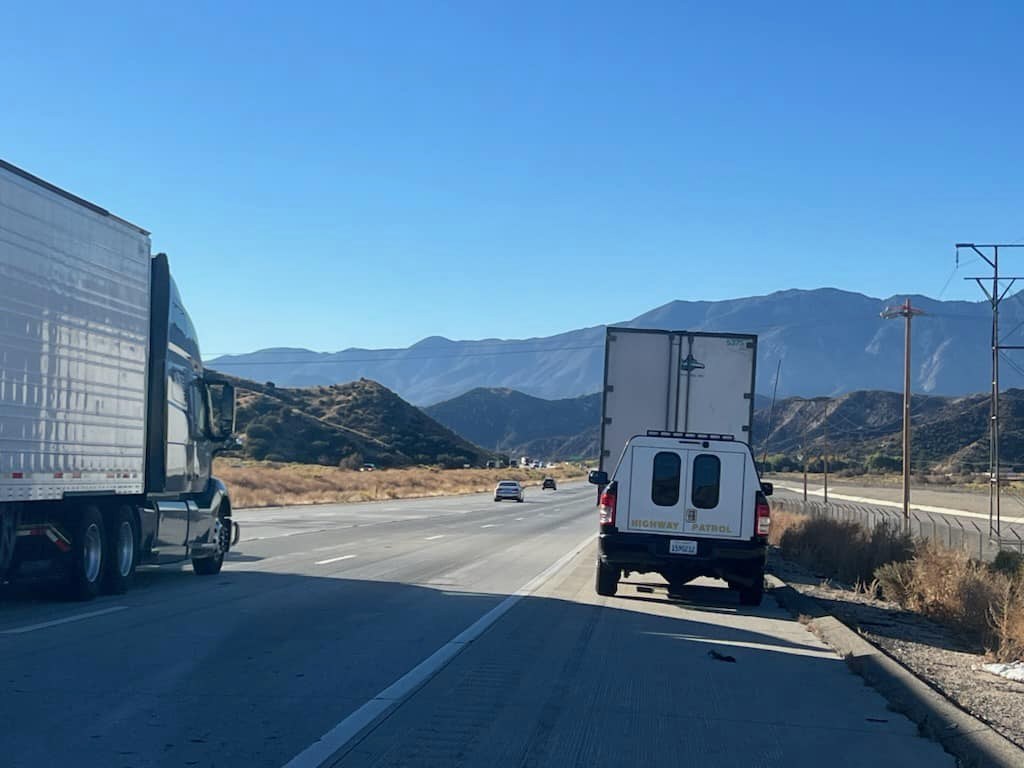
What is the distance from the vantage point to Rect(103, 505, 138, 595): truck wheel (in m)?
15.0

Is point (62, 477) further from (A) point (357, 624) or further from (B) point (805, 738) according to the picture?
(B) point (805, 738)

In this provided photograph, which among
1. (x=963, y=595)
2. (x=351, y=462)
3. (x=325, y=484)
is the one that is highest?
(x=963, y=595)

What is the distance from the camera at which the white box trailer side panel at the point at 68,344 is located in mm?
12602

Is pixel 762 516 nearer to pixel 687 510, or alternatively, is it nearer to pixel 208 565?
pixel 687 510

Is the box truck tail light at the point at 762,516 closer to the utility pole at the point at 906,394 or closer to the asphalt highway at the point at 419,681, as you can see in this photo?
the asphalt highway at the point at 419,681

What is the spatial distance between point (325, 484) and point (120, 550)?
55.7 m

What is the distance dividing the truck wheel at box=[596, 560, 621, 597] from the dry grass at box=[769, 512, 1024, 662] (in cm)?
425

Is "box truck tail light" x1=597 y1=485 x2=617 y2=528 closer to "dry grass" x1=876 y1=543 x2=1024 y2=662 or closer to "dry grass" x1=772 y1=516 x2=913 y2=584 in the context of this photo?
"dry grass" x1=876 y1=543 x2=1024 y2=662

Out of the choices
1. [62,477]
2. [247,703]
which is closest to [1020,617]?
[247,703]

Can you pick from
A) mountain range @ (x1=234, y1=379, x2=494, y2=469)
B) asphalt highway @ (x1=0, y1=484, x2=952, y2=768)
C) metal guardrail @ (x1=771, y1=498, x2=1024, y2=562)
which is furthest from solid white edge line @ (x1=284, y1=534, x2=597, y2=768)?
mountain range @ (x1=234, y1=379, x2=494, y2=469)

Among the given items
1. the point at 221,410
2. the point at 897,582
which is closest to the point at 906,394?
the point at 897,582

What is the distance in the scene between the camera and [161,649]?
36.2 feet

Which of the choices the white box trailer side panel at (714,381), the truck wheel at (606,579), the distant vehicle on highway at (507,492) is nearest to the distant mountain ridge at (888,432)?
the distant vehicle on highway at (507,492)

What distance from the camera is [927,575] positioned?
1722 cm
